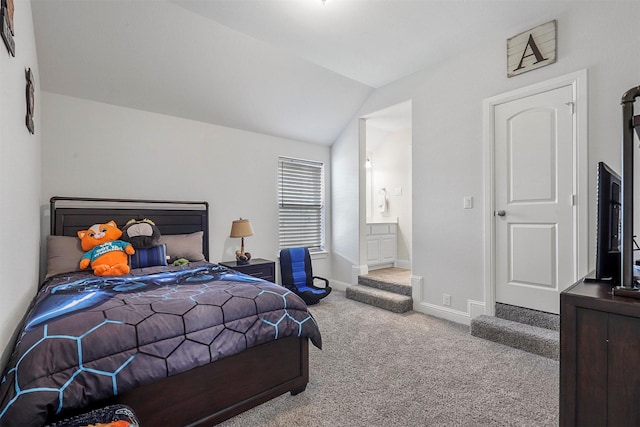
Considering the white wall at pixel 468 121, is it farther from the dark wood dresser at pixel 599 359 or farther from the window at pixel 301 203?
the dark wood dresser at pixel 599 359

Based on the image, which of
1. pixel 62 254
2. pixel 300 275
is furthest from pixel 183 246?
Result: pixel 300 275

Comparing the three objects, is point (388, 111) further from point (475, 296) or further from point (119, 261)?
point (119, 261)

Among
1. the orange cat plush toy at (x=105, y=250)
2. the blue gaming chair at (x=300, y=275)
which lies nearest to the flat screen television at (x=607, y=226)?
the blue gaming chair at (x=300, y=275)

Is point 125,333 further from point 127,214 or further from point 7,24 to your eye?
point 127,214

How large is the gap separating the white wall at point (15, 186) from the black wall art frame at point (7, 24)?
0.12ft

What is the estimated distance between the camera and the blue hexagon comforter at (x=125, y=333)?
118cm

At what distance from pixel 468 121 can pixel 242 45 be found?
2.43m

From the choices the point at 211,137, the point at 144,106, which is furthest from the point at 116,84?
the point at 211,137

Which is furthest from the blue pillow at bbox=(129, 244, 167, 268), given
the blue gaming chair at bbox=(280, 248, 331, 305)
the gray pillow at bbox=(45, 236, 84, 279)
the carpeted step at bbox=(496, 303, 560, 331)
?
the carpeted step at bbox=(496, 303, 560, 331)

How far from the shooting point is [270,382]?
1845 millimetres

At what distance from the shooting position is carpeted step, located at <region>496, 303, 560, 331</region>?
2.61 metres

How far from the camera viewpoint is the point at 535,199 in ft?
8.94

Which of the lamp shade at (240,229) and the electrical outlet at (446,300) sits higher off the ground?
the lamp shade at (240,229)

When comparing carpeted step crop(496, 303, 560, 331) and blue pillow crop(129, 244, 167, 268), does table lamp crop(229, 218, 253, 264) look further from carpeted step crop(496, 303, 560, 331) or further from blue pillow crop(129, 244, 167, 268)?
carpeted step crop(496, 303, 560, 331)
